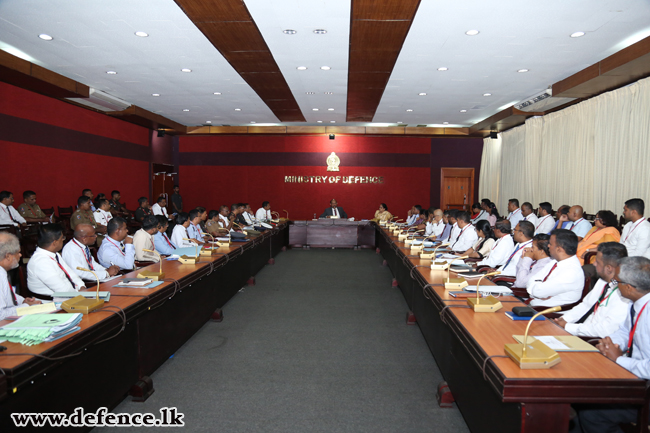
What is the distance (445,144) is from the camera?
12.3 meters

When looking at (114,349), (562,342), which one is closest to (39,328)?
(114,349)

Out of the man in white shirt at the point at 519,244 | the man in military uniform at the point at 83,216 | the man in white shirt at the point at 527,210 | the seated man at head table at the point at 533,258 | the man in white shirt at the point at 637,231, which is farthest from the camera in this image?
the man in white shirt at the point at 527,210

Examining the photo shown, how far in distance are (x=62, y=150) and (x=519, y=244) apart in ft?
26.8

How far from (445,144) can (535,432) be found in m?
11.3

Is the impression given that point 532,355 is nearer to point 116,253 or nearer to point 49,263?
point 49,263

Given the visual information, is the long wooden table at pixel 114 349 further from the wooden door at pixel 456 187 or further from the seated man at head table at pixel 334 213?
the wooden door at pixel 456 187

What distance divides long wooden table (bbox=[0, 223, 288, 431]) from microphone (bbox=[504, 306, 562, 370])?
2047 millimetres

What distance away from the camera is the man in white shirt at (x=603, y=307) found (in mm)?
2262

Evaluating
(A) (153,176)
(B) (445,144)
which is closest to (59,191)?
(A) (153,176)

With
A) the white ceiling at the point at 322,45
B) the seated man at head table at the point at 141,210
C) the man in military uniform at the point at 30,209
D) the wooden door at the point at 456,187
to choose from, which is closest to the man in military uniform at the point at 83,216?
the man in military uniform at the point at 30,209

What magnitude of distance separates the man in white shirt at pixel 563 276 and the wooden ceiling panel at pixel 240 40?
339 cm

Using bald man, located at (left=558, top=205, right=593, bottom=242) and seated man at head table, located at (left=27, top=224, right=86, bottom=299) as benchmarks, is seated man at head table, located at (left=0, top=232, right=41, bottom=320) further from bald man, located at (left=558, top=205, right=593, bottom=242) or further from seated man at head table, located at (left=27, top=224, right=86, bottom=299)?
bald man, located at (left=558, top=205, right=593, bottom=242)

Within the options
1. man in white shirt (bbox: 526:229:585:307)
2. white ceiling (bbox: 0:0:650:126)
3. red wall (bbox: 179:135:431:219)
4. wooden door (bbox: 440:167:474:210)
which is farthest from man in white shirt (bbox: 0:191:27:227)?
wooden door (bbox: 440:167:474:210)

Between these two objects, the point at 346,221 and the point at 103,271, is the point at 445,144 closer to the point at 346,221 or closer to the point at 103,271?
the point at 346,221
